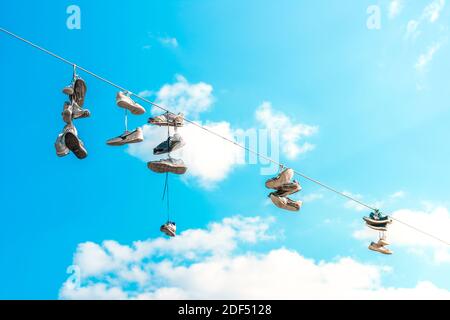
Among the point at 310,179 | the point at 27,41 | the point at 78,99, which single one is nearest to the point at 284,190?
→ the point at 310,179

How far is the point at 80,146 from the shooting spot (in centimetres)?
691

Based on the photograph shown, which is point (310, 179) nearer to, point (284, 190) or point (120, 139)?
point (284, 190)

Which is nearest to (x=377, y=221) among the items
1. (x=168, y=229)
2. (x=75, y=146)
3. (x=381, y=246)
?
(x=381, y=246)

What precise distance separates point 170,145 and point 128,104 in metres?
0.85

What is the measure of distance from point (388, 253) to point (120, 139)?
508 centimetres

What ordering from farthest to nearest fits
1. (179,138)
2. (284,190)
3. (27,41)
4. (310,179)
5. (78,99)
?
(284,190)
(179,138)
(78,99)
(310,179)
(27,41)

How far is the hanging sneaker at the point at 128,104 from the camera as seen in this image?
678cm

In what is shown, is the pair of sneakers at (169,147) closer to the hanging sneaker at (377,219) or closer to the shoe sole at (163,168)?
the shoe sole at (163,168)

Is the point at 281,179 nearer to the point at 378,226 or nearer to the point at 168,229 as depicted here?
the point at 168,229

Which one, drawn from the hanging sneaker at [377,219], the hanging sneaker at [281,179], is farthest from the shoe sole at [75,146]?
the hanging sneaker at [377,219]

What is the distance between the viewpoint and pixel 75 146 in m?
6.89

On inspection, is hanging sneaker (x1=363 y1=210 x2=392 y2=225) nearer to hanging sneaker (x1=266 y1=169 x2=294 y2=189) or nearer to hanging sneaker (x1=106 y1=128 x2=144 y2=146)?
hanging sneaker (x1=266 y1=169 x2=294 y2=189)

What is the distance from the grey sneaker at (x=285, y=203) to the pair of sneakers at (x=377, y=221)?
1.29 m

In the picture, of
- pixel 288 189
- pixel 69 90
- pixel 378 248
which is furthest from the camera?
pixel 378 248
